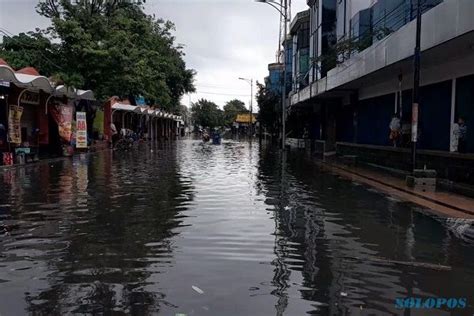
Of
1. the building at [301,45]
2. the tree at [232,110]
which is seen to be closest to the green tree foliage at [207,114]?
the tree at [232,110]

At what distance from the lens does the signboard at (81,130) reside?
32.6m

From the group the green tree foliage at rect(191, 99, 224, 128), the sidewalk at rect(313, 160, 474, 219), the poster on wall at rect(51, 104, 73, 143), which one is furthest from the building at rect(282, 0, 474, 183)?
the green tree foliage at rect(191, 99, 224, 128)

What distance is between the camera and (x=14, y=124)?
24672 millimetres

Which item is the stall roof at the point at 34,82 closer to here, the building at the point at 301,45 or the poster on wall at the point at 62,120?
the poster on wall at the point at 62,120

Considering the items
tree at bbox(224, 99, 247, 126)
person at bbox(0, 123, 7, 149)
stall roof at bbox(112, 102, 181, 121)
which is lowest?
person at bbox(0, 123, 7, 149)

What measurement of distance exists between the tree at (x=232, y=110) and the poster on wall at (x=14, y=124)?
129072 mm

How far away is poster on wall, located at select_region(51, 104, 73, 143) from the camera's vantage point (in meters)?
30.4

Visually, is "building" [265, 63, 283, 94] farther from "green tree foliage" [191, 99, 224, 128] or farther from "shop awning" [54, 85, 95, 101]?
"green tree foliage" [191, 99, 224, 128]

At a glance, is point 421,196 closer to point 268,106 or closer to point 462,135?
point 462,135

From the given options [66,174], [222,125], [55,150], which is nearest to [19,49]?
[55,150]

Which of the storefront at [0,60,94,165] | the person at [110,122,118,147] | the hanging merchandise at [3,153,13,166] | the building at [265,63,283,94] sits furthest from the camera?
the building at [265,63,283,94]

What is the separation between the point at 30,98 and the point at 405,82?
60.8 ft

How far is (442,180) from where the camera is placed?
55.8ft

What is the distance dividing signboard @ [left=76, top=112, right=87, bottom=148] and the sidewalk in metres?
16.7
